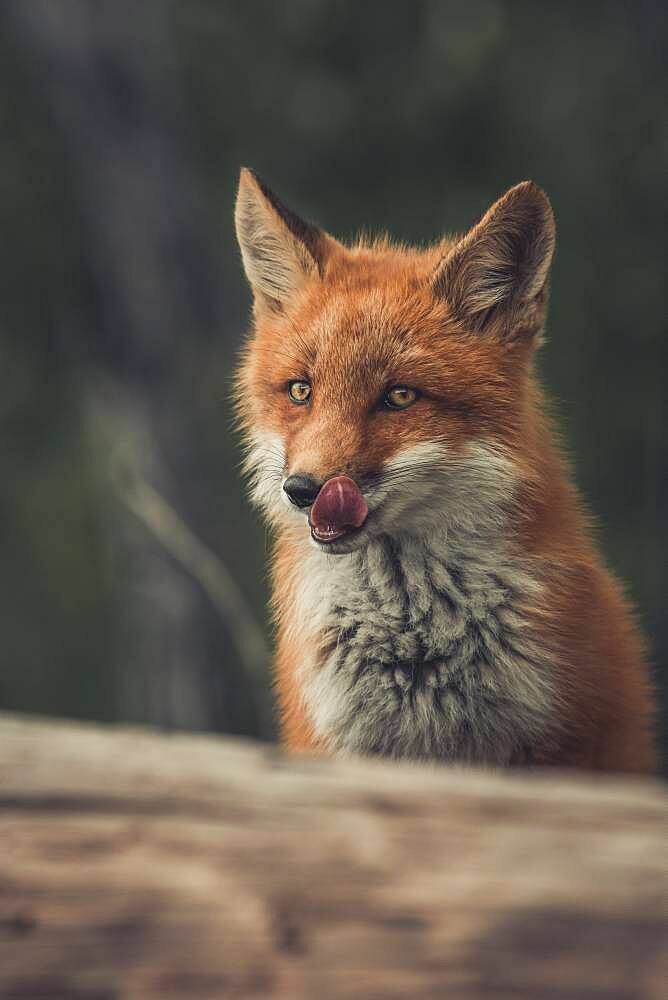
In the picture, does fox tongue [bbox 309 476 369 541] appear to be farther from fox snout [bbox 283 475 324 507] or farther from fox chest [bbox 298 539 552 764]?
fox chest [bbox 298 539 552 764]

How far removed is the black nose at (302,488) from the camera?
130 inches

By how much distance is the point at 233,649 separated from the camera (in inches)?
339

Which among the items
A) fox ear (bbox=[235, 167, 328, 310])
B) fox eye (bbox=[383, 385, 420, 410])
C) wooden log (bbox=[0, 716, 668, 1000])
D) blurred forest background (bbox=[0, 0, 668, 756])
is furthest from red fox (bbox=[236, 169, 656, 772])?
blurred forest background (bbox=[0, 0, 668, 756])

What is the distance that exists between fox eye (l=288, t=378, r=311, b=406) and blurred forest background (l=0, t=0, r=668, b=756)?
13.2 feet

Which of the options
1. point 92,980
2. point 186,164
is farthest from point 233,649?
point 92,980

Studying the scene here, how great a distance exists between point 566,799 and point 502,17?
7877 millimetres

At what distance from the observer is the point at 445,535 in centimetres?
353

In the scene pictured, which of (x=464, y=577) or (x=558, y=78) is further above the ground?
(x=558, y=78)

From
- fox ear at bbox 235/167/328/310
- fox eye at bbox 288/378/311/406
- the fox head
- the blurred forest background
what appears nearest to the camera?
the fox head

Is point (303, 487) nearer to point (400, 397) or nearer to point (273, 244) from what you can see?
point (400, 397)

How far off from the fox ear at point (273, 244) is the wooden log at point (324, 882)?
202 cm

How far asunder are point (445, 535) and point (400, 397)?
0.43 m

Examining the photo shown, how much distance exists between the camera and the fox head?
338 centimetres

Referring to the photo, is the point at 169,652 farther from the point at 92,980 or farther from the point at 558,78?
the point at 92,980
